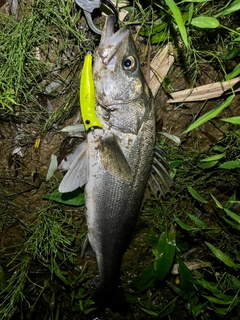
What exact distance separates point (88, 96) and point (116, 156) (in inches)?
16.6

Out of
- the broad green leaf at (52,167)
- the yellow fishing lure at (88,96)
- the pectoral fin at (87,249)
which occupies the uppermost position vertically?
the yellow fishing lure at (88,96)

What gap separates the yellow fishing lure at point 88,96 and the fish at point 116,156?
0.04 metres

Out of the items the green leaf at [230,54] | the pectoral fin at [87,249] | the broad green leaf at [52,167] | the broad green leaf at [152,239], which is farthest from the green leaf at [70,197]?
the green leaf at [230,54]

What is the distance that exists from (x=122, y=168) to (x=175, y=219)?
0.85 m

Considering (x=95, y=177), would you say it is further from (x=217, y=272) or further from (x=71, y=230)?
(x=217, y=272)

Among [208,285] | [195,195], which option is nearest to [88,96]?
[195,195]

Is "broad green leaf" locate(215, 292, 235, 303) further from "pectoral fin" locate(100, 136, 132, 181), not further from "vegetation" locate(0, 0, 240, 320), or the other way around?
"pectoral fin" locate(100, 136, 132, 181)

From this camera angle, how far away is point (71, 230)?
3184 mm

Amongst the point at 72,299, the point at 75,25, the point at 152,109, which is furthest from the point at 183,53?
the point at 72,299

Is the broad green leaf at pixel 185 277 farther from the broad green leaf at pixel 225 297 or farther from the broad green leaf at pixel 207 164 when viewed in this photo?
the broad green leaf at pixel 207 164

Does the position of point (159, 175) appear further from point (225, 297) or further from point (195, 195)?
point (225, 297)

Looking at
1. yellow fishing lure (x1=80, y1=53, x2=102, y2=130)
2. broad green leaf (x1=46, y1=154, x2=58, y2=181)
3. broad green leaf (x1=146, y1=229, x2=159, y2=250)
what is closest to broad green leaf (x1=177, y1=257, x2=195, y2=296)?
broad green leaf (x1=146, y1=229, x2=159, y2=250)

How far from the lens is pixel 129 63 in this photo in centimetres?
241

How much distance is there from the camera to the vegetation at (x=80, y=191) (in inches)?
106
